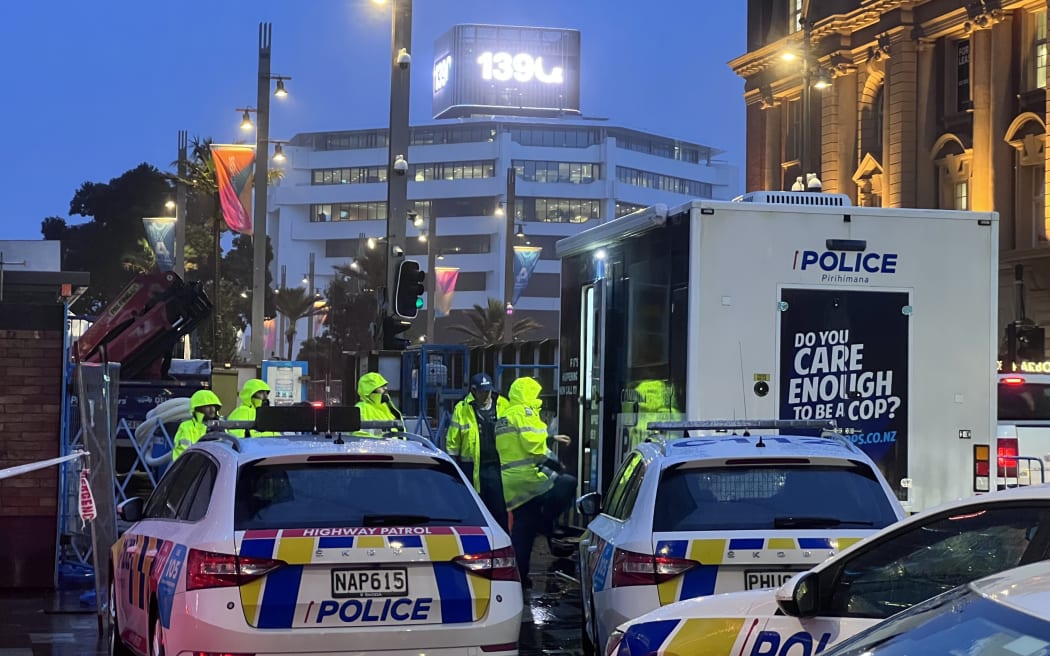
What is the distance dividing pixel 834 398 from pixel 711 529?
455 cm

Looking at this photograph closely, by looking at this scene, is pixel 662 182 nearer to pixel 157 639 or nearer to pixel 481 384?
pixel 481 384

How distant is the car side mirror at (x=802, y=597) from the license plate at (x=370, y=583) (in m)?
2.25

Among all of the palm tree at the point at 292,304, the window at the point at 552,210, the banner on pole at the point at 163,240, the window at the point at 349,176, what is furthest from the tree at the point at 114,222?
the window at the point at 349,176

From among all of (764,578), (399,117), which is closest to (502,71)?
(399,117)

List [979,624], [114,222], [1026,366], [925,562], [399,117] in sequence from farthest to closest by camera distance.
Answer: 1. [114,222]
2. [1026,366]
3. [399,117]
4. [925,562]
5. [979,624]

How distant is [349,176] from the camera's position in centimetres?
13138

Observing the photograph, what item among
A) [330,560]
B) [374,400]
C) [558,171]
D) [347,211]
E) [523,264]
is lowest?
[330,560]

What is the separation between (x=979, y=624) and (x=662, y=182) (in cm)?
12940

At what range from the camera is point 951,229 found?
1198 cm

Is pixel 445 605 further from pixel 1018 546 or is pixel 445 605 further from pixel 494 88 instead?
pixel 494 88

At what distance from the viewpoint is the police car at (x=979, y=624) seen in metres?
3.24

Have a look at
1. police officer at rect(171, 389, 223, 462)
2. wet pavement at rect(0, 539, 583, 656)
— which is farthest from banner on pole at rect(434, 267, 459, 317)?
police officer at rect(171, 389, 223, 462)

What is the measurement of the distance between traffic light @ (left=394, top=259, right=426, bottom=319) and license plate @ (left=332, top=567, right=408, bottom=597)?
12242 millimetres

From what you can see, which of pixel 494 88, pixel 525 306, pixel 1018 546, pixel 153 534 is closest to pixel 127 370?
pixel 153 534
